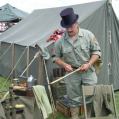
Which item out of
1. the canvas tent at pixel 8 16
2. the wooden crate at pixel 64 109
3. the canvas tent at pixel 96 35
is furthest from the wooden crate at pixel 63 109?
the canvas tent at pixel 8 16

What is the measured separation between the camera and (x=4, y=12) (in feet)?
60.3

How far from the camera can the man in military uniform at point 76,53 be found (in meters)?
5.18

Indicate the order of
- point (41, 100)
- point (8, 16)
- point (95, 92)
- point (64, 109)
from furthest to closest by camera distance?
point (8, 16) → point (64, 109) → point (95, 92) → point (41, 100)

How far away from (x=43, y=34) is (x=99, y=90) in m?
3.62

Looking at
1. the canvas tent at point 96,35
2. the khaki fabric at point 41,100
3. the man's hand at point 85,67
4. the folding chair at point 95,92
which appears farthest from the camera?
the canvas tent at point 96,35

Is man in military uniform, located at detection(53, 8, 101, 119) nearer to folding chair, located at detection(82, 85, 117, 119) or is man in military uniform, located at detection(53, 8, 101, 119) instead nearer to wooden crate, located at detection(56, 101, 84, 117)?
folding chair, located at detection(82, 85, 117, 119)

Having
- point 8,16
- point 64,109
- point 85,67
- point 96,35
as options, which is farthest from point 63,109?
point 8,16

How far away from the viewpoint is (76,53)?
17.3 ft

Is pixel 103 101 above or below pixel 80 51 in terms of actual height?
below

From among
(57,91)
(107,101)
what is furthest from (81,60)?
(57,91)

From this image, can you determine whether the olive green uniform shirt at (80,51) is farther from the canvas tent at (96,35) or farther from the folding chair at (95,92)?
the canvas tent at (96,35)

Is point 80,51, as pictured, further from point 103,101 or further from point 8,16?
point 8,16

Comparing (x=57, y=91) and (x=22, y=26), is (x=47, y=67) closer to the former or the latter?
(x=57, y=91)

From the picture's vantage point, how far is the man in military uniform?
204 inches
